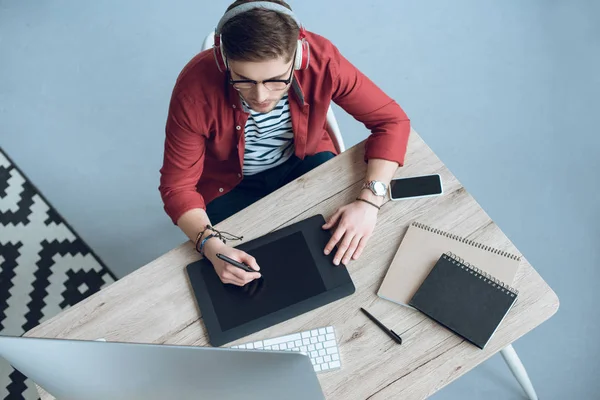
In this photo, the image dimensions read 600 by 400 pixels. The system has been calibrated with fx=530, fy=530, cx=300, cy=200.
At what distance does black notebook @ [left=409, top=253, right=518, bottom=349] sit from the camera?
110cm

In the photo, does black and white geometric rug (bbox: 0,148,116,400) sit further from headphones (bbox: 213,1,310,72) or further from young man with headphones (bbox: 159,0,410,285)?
headphones (bbox: 213,1,310,72)

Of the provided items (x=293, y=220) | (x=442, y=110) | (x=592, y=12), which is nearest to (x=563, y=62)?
(x=592, y=12)

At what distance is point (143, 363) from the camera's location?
72 cm

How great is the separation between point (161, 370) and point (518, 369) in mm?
1249

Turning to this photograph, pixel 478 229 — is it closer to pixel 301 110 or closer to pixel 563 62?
pixel 301 110

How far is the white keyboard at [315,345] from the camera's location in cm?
111

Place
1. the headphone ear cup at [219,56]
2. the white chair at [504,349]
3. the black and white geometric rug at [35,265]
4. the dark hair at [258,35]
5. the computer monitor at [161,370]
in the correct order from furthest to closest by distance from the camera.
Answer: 1. the black and white geometric rug at [35,265]
2. the white chair at [504,349]
3. the headphone ear cup at [219,56]
4. the dark hair at [258,35]
5. the computer monitor at [161,370]

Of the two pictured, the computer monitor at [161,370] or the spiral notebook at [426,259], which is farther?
the spiral notebook at [426,259]

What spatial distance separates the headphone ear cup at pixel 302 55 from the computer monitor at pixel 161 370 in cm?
66

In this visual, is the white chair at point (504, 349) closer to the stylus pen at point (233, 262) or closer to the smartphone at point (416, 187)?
the smartphone at point (416, 187)

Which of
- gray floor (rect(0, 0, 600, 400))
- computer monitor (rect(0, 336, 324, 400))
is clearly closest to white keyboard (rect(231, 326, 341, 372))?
computer monitor (rect(0, 336, 324, 400))

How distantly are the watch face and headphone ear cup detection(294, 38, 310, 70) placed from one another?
319 mm

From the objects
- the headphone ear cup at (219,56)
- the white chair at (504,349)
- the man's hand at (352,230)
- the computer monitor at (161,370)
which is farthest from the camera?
the white chair at (504,349)

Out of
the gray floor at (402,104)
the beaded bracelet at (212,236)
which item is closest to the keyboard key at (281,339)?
the beaded bracelet at (212,236)
